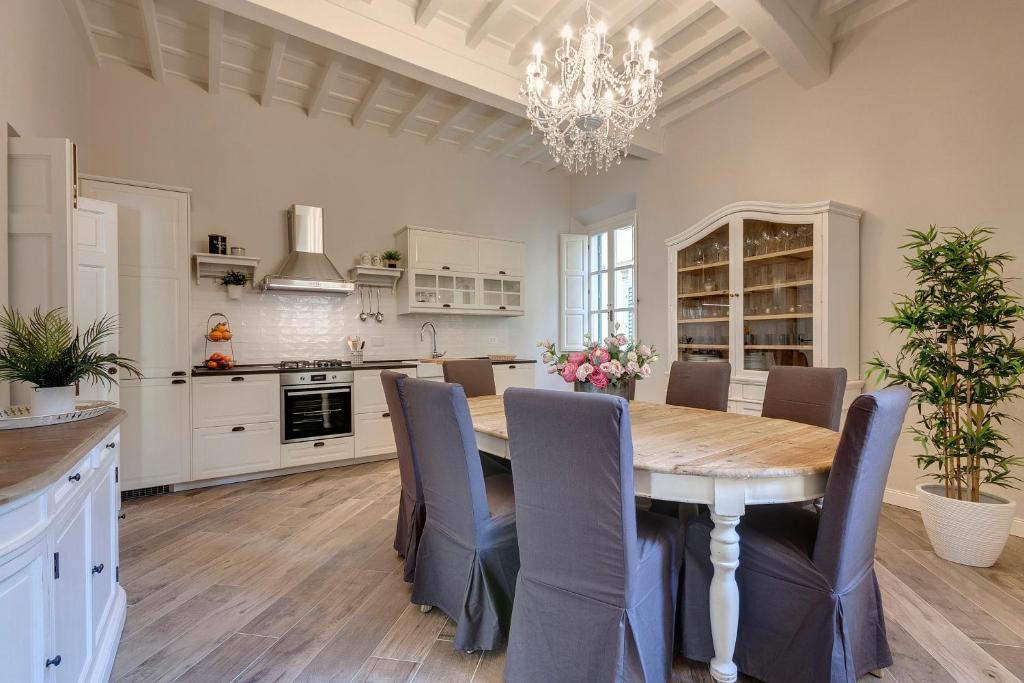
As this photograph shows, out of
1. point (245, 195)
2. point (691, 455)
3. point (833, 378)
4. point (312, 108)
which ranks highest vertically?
point (312, 108)

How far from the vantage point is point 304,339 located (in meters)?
4.68

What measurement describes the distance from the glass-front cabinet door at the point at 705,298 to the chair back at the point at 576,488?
9.39ft

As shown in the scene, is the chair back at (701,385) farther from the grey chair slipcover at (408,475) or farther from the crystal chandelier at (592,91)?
the grey chair slipcover at (408,475)

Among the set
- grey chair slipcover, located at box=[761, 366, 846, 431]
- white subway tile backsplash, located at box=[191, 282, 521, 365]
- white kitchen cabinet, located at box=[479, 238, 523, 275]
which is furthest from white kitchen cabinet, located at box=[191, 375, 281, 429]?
grey chair slipcover, located at box=[761, 366, 846, 431]

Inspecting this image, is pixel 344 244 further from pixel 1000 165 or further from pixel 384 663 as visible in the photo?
pixel 1000 165

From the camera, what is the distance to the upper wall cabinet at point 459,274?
493 cm

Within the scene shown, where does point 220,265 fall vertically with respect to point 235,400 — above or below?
above

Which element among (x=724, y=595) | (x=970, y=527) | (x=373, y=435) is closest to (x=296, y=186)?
(x=373, y=435)

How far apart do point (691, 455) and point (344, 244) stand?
4170mm

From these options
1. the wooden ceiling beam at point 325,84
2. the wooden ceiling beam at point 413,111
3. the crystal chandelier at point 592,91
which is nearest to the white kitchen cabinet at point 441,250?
the wooden ceiling beam at point 413,111

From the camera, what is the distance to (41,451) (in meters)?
1.20

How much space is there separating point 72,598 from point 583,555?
4.41 feet

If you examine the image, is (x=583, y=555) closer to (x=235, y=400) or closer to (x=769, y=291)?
(x=769, y=291)

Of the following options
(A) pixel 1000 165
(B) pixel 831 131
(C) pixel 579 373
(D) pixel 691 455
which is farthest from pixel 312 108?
(A) pixel 1000 165
